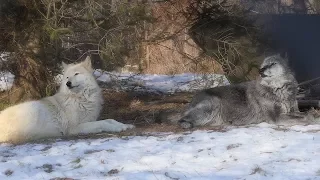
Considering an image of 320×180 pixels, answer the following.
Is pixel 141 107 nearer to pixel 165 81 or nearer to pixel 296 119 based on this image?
pixel 296 119

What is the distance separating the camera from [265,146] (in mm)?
6383

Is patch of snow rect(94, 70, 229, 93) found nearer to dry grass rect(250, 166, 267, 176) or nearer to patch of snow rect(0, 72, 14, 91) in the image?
patch of snow rect(0, 72, 14, 91)

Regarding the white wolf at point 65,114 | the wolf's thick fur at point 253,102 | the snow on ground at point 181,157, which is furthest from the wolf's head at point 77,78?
the wolf's thick fur at point 253,102

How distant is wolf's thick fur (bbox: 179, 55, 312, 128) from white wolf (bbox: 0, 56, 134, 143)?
4.33 ft

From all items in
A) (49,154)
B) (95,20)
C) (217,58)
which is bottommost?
(49,154)

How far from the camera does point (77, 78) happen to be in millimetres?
9336

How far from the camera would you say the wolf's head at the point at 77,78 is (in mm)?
9297

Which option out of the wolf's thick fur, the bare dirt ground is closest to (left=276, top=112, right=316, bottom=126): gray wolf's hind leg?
the wolf's thick fur

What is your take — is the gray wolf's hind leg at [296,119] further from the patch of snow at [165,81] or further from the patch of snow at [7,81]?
the patch of snow at [7,81]

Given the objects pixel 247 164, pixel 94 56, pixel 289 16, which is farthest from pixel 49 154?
pixel 289 16

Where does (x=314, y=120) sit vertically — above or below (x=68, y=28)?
below

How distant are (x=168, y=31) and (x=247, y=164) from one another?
8.04 meters

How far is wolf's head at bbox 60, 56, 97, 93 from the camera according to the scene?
30.5 feet

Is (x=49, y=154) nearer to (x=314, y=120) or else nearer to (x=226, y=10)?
(x=314, y=120)
